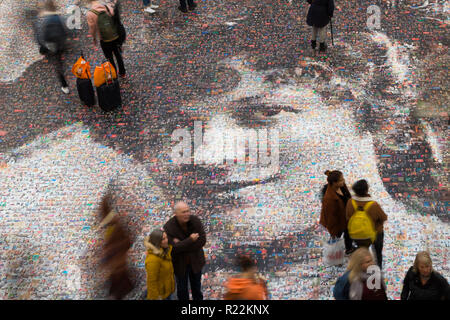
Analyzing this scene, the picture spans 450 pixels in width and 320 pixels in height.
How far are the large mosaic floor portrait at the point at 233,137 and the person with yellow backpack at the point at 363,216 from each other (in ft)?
2.84

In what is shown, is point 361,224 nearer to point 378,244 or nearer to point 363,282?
point 378,244

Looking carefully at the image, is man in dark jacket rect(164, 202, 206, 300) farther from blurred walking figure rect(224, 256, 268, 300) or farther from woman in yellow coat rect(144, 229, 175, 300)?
blurred walking figure rect(224, 256, 268, 300)

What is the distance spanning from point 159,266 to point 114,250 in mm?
717

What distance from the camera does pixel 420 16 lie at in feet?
32.1

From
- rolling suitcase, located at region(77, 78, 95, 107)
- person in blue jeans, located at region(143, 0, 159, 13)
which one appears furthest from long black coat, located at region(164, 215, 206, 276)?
person in blue jeans, located at region(143, 0, 159, 13)

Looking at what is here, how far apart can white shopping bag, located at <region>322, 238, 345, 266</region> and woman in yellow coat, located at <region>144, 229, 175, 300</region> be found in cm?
182

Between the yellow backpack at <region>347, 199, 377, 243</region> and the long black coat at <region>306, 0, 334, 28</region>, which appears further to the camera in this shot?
the long black coat at <region>306, 0, 334, 28</region>

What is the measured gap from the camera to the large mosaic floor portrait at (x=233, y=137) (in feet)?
20.0

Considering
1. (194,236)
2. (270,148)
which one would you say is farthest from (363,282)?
(270,148)

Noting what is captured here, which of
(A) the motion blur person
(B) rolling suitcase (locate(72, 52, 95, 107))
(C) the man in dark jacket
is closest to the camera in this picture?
(A) the motion blur person

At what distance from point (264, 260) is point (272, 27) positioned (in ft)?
17.9

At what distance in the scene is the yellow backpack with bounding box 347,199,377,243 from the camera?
4.99 metres

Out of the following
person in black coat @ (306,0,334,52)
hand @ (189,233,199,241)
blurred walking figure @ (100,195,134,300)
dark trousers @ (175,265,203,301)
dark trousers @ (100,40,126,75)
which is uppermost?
person in black coat @ (306,0,334,52)
